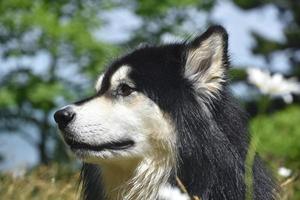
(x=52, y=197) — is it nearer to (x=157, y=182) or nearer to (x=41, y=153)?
(x=157, y=182)

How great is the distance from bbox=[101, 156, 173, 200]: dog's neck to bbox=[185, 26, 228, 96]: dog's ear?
1.89ft

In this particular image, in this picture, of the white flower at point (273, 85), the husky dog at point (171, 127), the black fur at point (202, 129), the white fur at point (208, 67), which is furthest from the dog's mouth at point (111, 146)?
the white flower at point (273, 85)

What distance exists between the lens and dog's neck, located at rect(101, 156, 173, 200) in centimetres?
536

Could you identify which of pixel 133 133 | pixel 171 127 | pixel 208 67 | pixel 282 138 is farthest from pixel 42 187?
pixel 282 138

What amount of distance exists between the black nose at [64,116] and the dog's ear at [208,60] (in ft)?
2.69

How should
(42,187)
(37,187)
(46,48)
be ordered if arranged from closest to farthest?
(42,187) < (37,187) < (46,48)

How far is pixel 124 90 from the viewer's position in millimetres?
5469

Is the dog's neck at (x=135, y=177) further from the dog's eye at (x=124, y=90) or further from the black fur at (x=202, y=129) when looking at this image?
the dog's eye at (x=124, y=90)

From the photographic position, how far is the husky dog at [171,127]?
523 centimetres

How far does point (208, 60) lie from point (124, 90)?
605 millimetres

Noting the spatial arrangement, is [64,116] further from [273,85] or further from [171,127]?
[273,85]

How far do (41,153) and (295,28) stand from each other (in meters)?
10.9

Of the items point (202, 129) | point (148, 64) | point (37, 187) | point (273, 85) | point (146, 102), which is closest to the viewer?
point (273, 85)

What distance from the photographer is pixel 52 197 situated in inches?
287
